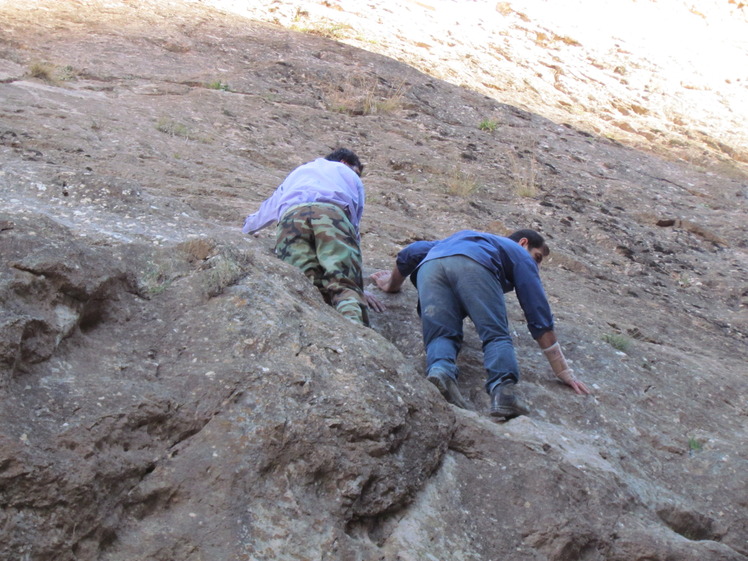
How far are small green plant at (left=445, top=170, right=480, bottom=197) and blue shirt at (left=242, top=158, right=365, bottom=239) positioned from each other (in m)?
2.95

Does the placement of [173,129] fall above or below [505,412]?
below

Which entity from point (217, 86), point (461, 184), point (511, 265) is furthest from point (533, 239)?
point (217, 86)

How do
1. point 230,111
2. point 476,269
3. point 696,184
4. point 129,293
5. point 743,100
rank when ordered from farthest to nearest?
point 743,100, point 696,184, point 230,111, point 476,269, point 129,293

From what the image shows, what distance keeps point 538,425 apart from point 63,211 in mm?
2921

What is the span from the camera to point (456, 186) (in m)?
8.39

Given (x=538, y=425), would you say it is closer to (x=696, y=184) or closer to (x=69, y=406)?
(x=69, y=406)

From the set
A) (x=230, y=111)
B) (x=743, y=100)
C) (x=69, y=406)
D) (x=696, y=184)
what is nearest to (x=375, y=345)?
(x=69, y=406)

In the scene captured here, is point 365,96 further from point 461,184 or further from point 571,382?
point 571,382

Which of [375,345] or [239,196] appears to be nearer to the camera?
[375,345]

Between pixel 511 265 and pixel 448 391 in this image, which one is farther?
pixel 511 265

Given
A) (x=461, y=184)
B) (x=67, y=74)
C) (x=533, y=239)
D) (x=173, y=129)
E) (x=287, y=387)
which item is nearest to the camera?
(x=287, y=387)

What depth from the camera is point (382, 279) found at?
555cm

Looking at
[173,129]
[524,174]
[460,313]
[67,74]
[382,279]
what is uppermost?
[460,313]

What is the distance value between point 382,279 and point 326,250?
831mm
